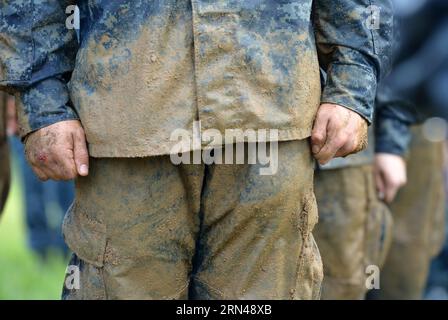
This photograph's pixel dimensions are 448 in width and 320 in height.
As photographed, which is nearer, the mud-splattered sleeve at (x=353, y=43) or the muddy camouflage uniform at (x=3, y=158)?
the mud-splattered sleeve at (x=353, y=43)

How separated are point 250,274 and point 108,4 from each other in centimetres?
78

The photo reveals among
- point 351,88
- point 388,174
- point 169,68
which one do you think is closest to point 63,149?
point 169,68

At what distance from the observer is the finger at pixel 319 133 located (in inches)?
89.4

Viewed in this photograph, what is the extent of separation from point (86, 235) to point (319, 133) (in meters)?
0.66

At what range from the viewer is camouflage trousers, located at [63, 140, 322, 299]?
2.24m

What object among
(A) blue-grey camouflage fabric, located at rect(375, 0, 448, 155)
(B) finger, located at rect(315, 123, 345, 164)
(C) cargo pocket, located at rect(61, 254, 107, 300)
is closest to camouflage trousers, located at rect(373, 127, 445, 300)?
(B) finger, located at rect(315, 123, 345, 164)

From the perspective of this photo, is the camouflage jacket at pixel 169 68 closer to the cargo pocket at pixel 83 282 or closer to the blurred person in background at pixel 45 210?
the cargo pocket at pixel 83 282

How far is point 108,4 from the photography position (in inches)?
87.2

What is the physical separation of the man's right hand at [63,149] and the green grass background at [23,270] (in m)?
2.07

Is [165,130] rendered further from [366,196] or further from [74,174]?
[366,196]

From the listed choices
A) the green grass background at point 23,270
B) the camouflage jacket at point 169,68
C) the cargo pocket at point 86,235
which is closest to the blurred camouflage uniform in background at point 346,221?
the camouflage jacket at point 169,68

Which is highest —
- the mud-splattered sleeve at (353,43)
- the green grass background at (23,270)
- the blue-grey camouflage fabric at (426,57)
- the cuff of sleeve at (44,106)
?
the blue-grey camouflage fabric at (426,57)

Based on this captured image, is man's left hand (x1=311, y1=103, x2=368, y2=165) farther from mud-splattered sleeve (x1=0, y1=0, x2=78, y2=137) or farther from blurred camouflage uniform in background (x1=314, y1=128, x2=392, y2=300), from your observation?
blurred camouflage uniform in background (x1=314, y1=128, x2=392, y2=300)

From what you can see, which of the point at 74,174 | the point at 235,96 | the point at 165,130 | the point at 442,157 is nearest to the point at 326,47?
the point at 235,96
